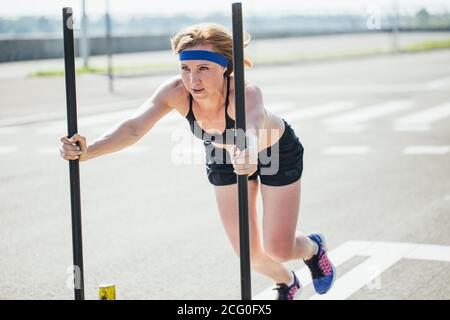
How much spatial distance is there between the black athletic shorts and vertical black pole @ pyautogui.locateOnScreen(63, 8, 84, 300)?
1.28 metres

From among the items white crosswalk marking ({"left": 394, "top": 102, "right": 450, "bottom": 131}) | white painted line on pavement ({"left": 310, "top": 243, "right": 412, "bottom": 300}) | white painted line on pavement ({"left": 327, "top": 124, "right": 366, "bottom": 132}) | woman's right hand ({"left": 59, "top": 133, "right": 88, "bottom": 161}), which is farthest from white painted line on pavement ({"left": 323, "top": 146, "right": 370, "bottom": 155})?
woman's right hand ({"left": 59, "top": 133, "right": 88, "bottom": 161})

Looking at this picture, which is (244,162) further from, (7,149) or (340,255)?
(7,149)

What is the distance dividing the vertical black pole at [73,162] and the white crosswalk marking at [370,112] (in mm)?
10755

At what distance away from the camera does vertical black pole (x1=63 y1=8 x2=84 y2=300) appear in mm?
3148

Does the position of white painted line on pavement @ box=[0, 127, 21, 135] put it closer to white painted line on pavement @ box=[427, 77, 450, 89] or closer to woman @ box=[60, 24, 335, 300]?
woman @ box=[60, 24, 335, 300]

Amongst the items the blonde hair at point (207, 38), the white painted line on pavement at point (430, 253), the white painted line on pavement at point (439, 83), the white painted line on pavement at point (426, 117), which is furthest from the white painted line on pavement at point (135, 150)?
the white painted line on pavement at point (439, 83)

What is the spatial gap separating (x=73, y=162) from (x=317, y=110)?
491 inches

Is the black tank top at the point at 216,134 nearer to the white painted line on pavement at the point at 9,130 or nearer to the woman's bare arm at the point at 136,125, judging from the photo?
the woman's bare arm at the point at 136,125

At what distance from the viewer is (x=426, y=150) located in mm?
10898

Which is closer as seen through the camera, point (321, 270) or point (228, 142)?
point (228, 142)
